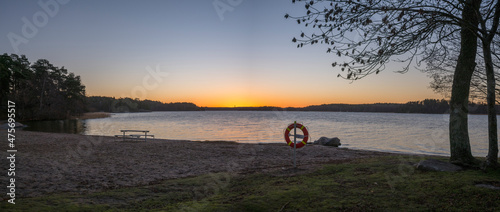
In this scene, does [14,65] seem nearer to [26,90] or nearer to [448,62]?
[26,90]

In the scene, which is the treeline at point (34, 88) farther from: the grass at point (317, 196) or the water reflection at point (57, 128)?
the grass at point (317, 196)

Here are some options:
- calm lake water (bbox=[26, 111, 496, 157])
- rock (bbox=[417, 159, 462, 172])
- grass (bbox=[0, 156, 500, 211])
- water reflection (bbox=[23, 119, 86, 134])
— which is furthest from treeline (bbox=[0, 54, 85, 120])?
rock (bbox=[417, 159, 462, 172])

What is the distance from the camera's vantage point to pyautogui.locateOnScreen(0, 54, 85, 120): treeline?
46.9 m

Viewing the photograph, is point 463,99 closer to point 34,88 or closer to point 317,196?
point 317,196

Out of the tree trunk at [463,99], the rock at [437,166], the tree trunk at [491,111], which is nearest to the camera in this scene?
the tree trunk at [491,111]

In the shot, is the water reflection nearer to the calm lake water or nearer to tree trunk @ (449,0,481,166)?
the calm lake water

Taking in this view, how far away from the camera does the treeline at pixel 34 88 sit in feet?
154

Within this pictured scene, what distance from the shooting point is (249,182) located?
268 inches

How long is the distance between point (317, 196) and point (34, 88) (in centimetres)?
6146

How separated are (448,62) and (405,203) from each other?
5613 millimetres

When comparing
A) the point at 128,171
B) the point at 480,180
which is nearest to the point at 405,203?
the point at 480,180

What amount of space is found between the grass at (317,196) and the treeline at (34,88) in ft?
164

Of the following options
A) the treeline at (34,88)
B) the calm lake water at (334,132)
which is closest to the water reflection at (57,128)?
the calm lake water at (334,132)

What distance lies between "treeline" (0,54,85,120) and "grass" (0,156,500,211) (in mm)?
50131
